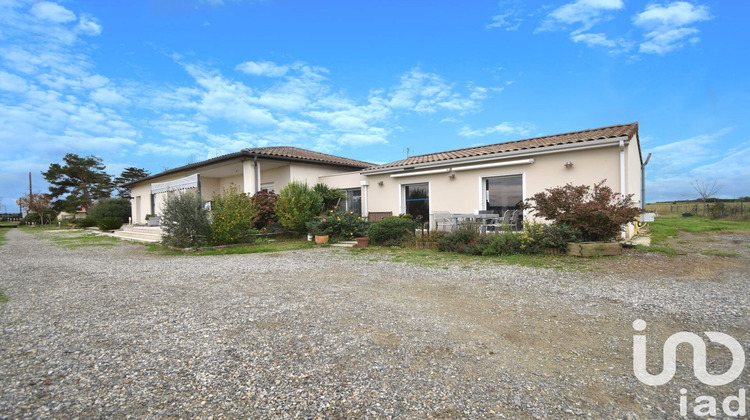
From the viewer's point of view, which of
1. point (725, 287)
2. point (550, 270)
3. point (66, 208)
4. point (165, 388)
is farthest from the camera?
point (66, 208)

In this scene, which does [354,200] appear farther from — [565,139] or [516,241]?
[565,139]

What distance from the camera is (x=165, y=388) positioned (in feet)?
7.46

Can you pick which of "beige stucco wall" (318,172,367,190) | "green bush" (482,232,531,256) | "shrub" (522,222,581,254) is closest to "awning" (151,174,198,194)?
"beige stucco wall" (318,172,367,190)

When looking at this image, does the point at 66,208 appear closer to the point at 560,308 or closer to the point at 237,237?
the point at 237,237

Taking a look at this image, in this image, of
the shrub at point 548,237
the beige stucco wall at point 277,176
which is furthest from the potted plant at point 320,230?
the shrub at point 548,237

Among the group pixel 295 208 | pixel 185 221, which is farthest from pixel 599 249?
pixel 185 221

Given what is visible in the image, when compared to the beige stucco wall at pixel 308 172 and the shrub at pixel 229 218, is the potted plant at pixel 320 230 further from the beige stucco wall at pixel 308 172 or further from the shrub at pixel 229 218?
the beige stucco wall at pixel 308 172

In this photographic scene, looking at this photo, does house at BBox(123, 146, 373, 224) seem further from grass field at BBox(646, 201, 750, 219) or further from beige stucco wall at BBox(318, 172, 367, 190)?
grass field at BBox(646, 201, 750, 219)

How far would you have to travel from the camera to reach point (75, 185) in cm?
4019

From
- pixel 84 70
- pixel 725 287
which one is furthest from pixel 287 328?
pixel 84 70

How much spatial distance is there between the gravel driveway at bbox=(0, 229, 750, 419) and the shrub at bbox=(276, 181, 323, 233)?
6515 mm

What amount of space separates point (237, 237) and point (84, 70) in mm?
7725

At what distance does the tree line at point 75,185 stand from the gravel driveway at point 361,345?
138 feet

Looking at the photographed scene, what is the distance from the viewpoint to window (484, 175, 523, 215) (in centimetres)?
1077
